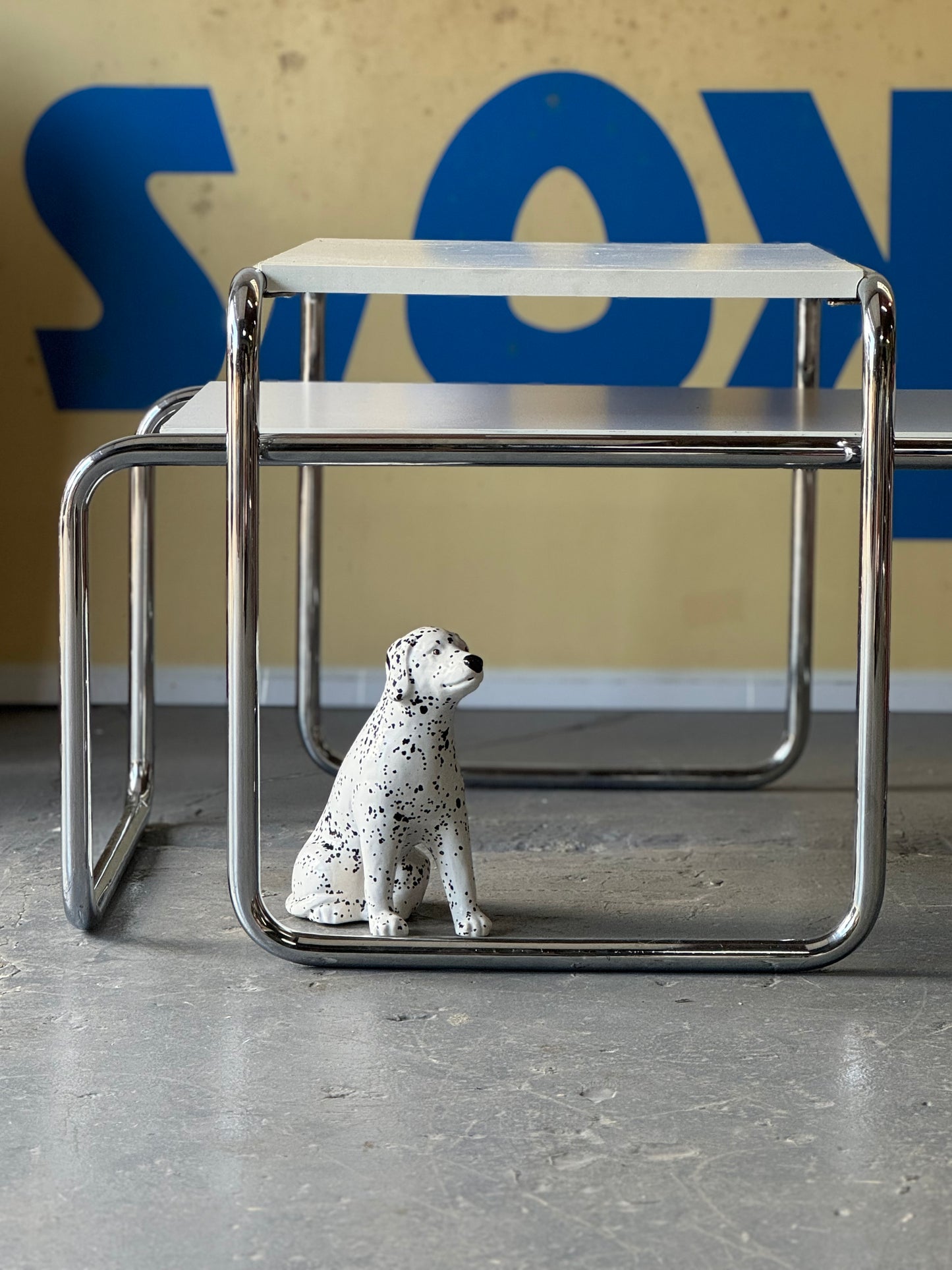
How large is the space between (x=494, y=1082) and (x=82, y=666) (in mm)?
594

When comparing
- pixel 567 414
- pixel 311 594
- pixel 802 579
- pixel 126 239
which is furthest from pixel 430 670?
pixel 126 239

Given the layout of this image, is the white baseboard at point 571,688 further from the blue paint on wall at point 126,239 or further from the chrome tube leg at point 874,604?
the chrome tube leg at point 874,604

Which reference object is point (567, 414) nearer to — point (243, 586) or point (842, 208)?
point (243, 586)

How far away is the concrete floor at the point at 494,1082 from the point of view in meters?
1.06

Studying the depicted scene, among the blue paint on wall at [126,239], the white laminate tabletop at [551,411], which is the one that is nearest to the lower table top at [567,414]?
the white laminate tabletop at [551,411]

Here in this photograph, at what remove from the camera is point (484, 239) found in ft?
8.81

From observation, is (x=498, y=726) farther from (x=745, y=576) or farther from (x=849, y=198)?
(x=849, y=198)

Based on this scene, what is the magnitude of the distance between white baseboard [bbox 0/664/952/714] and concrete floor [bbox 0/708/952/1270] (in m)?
0.81

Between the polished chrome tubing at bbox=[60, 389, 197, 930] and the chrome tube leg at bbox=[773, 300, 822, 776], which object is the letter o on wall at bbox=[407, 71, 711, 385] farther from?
the polished chrome tubing at bbox=[60, 389, 197, 930]

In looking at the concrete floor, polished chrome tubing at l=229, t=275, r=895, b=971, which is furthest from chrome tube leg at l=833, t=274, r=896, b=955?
the concrete floor

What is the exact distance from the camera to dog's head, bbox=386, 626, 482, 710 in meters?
1.51

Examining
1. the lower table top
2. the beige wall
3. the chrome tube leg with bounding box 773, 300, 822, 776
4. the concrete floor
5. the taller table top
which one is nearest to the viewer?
the concrete floor

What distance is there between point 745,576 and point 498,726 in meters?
0.53

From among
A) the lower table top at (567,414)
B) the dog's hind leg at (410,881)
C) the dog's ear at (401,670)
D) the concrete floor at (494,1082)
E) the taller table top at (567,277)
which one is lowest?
the concrete floor at (494,1082)
